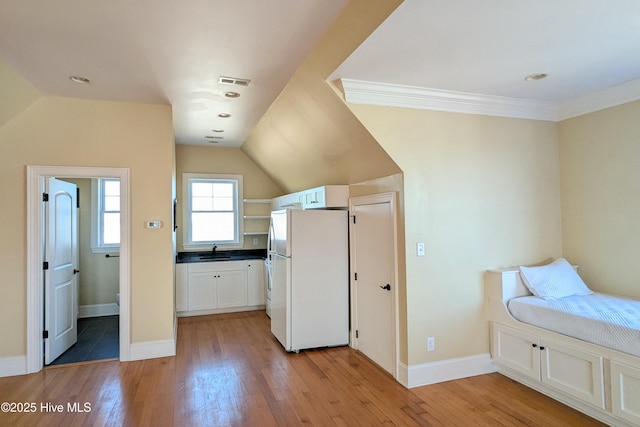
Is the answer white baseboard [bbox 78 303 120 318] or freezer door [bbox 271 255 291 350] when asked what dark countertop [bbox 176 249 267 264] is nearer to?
white baseboard [bbox 78 303 120 318]

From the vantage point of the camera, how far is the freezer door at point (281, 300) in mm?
4129

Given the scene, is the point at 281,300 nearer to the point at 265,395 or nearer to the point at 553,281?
the point at 265,395

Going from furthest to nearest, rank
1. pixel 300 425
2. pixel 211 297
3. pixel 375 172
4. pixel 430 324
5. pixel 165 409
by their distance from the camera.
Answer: pixel 211 297, pixel 375 172, pixel 430 324, pixel 165 409, pixel 300 425

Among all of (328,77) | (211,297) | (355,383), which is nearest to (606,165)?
(328,77)

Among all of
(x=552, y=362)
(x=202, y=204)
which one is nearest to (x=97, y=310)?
(x=202, y=204)

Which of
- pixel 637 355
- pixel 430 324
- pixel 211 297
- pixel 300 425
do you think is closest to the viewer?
pixel 637 355

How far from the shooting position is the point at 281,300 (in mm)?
4336

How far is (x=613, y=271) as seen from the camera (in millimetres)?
3348

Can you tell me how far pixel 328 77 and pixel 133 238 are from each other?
270 cm

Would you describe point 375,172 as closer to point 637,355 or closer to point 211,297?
point 637,355

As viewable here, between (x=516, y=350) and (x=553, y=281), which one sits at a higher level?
(x=553, y=281)

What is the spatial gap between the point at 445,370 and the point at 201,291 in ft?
12.9

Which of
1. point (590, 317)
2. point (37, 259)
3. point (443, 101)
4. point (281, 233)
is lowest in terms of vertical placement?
point (590, 317)

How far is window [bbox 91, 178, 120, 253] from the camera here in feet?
18.9
